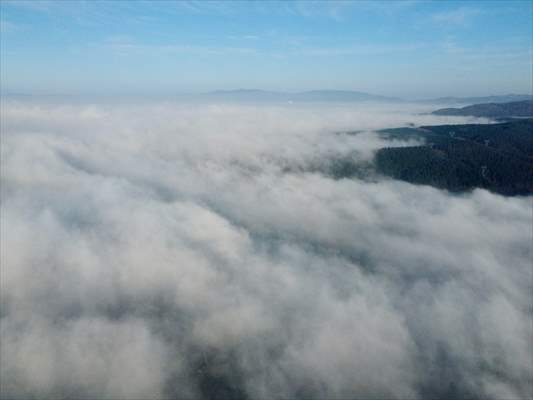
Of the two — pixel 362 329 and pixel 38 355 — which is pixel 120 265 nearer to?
pixel 38 355

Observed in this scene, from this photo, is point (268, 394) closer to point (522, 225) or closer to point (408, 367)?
point (408, 367)

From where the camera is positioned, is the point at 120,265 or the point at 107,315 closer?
the point at 107,315

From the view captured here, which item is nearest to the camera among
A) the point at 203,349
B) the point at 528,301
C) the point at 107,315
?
the point at 203,349

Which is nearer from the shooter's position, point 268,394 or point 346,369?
point 268,394

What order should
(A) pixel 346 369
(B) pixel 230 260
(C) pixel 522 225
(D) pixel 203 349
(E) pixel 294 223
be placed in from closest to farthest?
(A) pixel 346 369 → (D) pixel 203 349 → (B) pixel 230 260 → (C) pixel 522 225 → (E) pixel 294 223

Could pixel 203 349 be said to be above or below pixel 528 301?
below

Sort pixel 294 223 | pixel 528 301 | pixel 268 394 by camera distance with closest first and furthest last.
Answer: pixel 268 394, pixel 528 301, pixel 294 223

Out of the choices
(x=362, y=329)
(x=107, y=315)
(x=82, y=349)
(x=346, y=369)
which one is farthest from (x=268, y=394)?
(x=107, y=315)

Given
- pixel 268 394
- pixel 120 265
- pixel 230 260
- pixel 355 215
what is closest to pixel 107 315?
pixel 120 265

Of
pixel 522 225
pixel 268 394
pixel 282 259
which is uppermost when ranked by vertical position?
pixel 522 225
